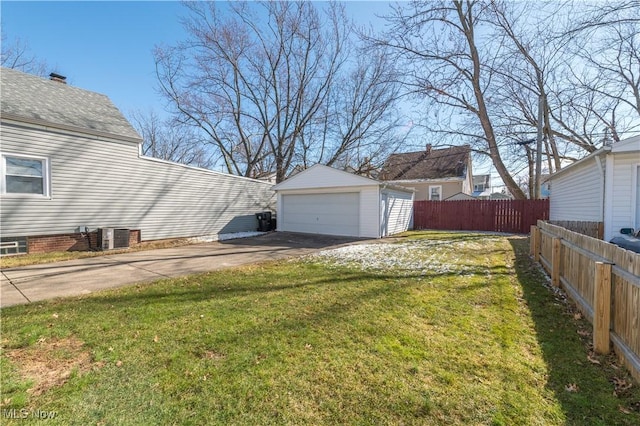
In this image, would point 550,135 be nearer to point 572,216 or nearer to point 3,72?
point 572,216

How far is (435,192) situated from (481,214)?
7599 millimetres

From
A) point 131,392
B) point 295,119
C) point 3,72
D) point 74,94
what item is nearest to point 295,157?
point 295,119

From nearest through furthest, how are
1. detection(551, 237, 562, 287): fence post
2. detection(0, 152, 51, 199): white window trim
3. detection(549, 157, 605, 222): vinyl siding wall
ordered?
detection(551, 237, 562, 287): fence post
detection(0, 152, 51, 199): white window trim
detection(549, 157, 605, 222): vinyl siding wall

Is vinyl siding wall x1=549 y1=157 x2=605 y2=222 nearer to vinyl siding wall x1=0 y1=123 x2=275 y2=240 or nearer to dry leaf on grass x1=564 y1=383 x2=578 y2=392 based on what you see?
dry leaf on grass x1=564 y1=383 x2=578 y2=392

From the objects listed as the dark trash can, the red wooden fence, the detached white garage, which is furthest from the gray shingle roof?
the red wooden fence

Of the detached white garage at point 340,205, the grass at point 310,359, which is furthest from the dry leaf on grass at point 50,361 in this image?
the detached white garage at point 340,205

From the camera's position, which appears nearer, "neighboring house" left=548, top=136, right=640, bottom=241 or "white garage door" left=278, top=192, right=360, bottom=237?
"neighboring house" left=548, top=136, right=640, bottom=241

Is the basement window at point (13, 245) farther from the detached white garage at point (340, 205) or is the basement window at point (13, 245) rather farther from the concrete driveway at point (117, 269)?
the detached white garage at point (340, 205)

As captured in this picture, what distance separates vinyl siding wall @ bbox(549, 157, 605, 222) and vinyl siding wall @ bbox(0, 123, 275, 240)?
44.5 feet

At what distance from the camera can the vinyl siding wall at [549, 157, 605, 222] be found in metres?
8.37

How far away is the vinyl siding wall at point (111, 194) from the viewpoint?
8242 mm

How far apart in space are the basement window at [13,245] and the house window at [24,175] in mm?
1276

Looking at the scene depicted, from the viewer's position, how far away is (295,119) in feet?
69.2

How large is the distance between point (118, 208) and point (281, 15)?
625 inches
